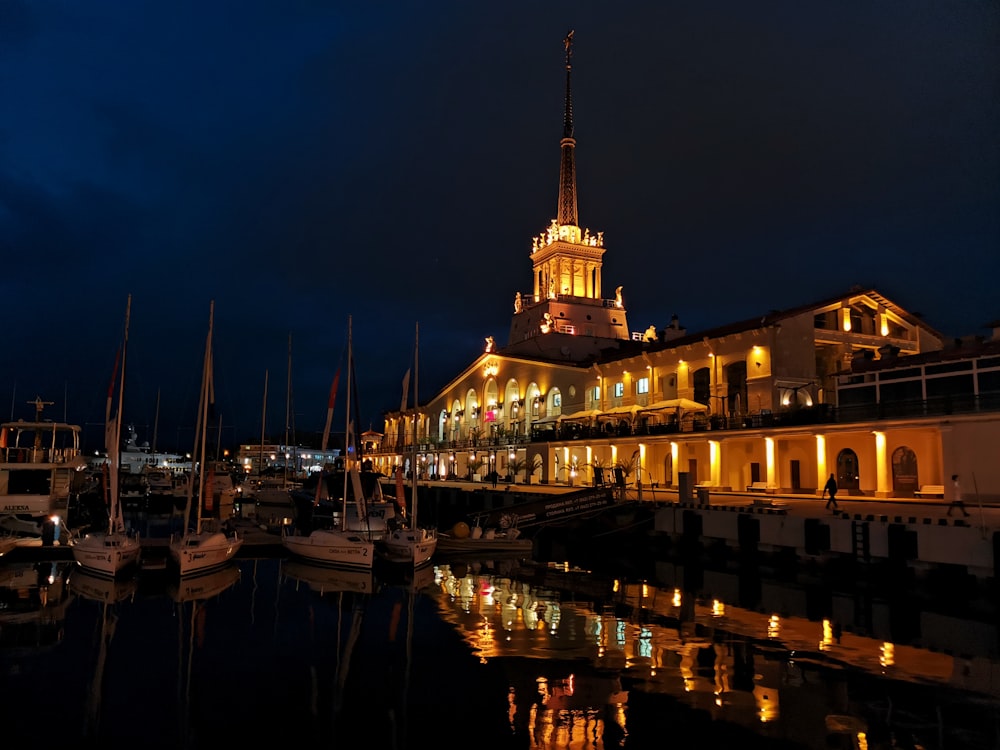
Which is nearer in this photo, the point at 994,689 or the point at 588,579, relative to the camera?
the point at 994,689

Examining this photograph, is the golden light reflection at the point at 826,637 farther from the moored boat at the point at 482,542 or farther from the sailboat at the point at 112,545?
the sailboat at the point at 112,545

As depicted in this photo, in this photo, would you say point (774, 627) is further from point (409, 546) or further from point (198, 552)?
point (198, 552)

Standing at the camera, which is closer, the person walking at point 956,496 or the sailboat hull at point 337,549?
the person walking at point 956,496

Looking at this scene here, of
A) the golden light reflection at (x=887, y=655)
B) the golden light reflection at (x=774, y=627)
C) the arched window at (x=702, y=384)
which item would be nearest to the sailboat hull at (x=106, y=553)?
the golden light reflection at (x=774, y=627)

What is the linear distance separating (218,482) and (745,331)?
152 ft

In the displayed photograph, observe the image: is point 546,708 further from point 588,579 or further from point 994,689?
point 588,579

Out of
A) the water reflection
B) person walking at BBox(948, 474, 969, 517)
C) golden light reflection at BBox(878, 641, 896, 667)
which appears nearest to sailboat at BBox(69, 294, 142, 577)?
the water reflection

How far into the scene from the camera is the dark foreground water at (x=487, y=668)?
12938mm

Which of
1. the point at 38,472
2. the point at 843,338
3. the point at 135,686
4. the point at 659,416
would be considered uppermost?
the point at 843,338

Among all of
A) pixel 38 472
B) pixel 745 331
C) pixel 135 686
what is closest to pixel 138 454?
pixel 38 472

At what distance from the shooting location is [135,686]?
51.3 feet

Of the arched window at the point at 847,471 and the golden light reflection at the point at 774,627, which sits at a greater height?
the arched window at the point at 847,471

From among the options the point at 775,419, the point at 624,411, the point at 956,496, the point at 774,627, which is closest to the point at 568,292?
the point at 624,411

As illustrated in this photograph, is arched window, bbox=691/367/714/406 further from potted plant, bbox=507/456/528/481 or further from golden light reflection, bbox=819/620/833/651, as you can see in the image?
golden light reflection, bbox=819/620/833/651
